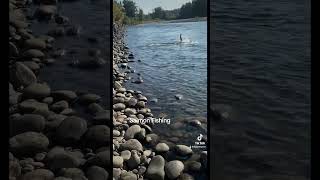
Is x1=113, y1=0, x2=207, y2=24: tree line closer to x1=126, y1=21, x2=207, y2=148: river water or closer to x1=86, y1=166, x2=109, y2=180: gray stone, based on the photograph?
x1=126, y1=21, x2=207, y2=148: river water

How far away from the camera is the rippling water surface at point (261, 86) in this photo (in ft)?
14.1

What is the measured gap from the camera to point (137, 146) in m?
4.23

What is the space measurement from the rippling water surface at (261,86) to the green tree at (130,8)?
0.72 meters

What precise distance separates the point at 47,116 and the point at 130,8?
4.08ft

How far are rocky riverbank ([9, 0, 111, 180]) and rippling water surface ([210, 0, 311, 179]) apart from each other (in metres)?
1.08

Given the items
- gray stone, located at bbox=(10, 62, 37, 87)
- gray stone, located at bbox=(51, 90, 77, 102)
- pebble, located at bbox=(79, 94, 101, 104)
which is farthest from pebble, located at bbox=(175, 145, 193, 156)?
gray stone, located at bbox=(10, 62, 37, 87)

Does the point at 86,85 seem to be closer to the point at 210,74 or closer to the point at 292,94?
the point at 210,74

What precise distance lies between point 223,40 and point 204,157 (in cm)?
107

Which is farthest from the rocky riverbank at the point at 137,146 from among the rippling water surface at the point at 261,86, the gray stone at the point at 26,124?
the gray stone at the point at 26,124

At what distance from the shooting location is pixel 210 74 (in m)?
4.29

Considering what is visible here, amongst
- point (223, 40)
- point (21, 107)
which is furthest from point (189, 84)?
point (21, 107)

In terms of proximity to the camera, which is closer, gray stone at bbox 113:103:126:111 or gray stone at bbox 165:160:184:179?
gray stone at bbox 165:160:184:179

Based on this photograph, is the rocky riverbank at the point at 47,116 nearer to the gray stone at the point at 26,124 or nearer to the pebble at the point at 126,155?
the gray stone at the point at 26,124

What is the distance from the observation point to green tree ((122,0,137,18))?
4.30 metres
